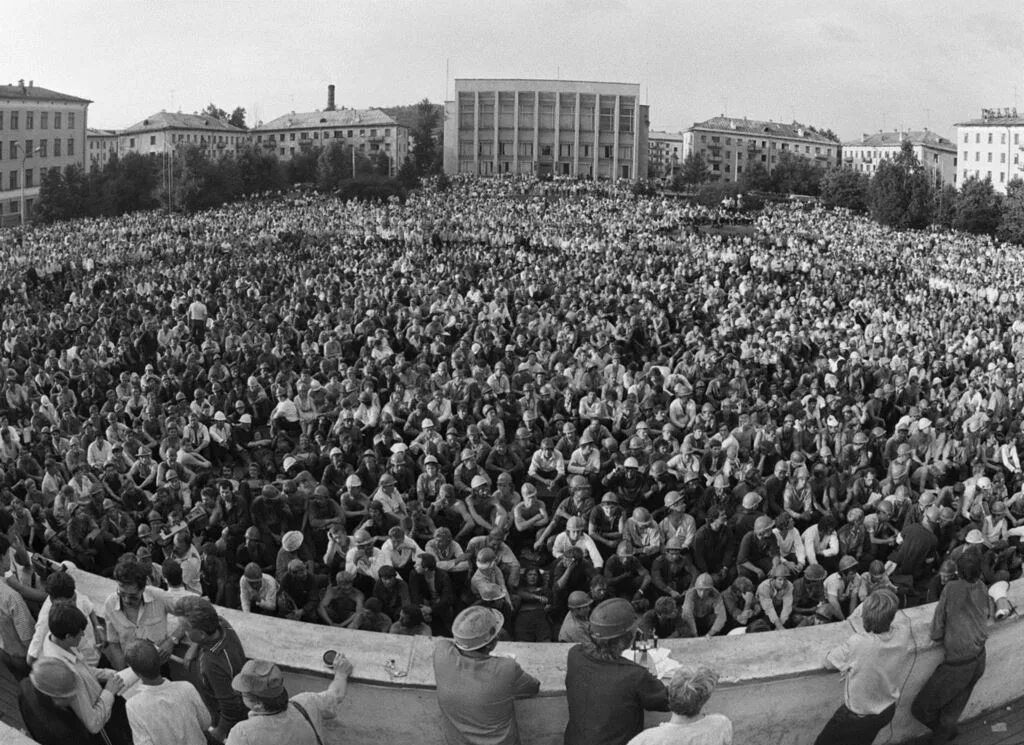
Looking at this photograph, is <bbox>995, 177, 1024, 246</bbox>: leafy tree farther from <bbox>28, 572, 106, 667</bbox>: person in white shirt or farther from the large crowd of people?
<bbox>28, 572, 106, 667</bbox>: person in white shirt

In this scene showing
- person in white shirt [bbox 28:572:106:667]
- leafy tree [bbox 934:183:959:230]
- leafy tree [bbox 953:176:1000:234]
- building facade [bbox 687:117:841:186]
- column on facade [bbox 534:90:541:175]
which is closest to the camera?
person in white shirt [bbox 28:572:106:667]

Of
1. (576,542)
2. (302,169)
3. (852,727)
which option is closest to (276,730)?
(852,727)

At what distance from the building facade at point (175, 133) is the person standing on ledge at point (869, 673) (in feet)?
354

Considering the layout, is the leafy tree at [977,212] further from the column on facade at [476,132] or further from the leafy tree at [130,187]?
the leafy tree at [130,187]

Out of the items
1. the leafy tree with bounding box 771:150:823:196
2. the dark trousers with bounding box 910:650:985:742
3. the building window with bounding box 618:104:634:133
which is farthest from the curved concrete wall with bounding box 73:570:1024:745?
the building window with bounding box 618:104:634:133

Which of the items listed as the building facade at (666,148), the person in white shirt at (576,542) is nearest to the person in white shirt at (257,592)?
the person in white shirt at (576,542)

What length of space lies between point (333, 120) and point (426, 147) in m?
23.0

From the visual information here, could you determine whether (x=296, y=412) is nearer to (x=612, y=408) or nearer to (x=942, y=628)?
(x=612, y=408)

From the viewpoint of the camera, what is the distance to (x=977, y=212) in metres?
66.0

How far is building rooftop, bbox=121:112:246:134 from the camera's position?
354 ft

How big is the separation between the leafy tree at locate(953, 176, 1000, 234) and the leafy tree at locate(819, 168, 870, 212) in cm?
967

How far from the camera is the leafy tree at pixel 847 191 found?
77.1m

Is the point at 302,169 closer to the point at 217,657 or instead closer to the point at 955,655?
the point at 217,657

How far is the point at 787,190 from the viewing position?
90.8 m
